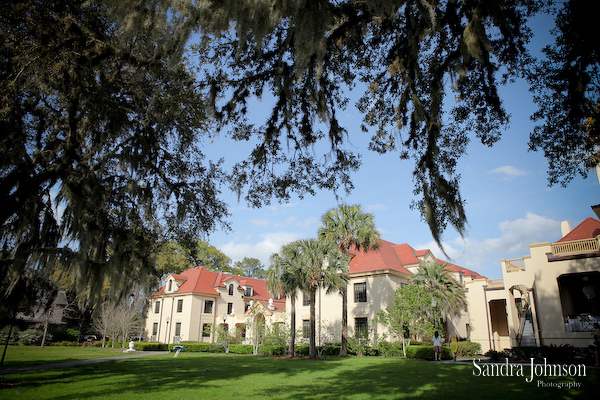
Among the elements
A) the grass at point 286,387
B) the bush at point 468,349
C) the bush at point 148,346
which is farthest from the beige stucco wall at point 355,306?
the bush at point 148,346

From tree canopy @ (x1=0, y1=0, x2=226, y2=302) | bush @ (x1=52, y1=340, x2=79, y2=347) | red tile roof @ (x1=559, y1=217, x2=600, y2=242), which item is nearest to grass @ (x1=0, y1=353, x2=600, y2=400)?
tree canopy @ (x1=0, y1=0, x2=226, y2=302)

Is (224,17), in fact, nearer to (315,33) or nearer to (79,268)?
(315,33)

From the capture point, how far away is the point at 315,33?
4027 mm

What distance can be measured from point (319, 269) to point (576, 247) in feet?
45.4

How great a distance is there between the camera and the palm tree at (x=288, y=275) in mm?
21859

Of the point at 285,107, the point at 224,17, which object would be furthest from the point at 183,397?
the point at 224,17

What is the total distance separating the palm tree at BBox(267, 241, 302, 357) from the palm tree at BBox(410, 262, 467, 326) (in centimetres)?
862

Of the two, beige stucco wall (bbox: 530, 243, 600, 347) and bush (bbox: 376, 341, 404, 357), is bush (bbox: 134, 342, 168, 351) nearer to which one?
bush (bbox: 376, 341, 404, 357)

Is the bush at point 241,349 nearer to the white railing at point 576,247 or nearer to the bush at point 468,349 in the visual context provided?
the bush at point 468,349

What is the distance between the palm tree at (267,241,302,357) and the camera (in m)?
21.9

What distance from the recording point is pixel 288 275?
72.3 feet

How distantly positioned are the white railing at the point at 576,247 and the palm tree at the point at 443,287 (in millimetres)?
7284

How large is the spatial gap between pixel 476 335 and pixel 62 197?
27655 mm

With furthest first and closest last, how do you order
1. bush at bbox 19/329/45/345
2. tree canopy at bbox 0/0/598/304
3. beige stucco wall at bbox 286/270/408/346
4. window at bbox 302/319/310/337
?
1. bush at bbox 19/329/45/345
2. window at bbox 302/319/310/337
3. beige stucco wall at bbox 286/270/408/346
4. tree canopy at bbox 0/0/598/304
